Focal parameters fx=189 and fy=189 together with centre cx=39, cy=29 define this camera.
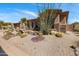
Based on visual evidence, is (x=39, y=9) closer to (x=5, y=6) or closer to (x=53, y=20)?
(x=53, y=20)

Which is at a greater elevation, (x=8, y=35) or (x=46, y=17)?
(x=46, y=17)

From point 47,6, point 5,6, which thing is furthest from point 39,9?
point 5,6

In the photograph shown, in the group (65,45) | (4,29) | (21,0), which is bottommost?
(65,45)

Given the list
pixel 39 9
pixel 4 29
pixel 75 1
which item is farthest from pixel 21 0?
pixel 75 1

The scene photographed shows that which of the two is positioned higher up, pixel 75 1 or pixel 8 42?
pixel 75 1

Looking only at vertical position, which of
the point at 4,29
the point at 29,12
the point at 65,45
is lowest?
the point at 65,45

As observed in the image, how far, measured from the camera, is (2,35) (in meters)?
1.70

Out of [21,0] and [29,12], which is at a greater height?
[21,0]

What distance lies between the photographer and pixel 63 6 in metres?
1.66

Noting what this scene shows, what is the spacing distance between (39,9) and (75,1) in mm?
322

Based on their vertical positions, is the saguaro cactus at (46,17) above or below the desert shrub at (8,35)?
above

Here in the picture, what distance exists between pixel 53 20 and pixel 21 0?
1.10 feet

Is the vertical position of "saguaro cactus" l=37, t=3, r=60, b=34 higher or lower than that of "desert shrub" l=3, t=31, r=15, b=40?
higher

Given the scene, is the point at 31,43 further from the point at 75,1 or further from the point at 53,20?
the point at 75,1
